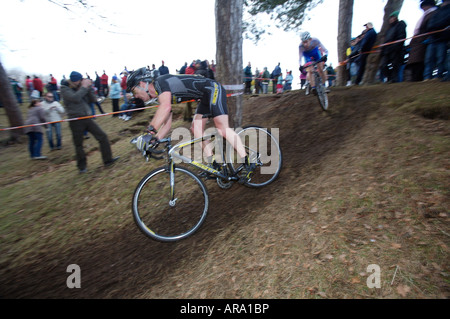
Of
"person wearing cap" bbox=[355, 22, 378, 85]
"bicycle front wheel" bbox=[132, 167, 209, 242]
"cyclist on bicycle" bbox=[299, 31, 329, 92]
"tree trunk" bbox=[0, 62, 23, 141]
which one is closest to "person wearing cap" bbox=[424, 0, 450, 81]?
"person wearing cap" bbox=[355, 22, 378, 85]

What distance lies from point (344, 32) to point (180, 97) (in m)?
10.0

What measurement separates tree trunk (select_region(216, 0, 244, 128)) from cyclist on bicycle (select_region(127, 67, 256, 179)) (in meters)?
1.56

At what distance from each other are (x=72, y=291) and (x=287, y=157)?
4.55 meters

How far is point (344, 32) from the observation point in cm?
1030

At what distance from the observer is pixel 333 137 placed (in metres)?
5.59

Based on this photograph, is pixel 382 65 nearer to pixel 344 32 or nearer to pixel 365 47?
pixel 365 47

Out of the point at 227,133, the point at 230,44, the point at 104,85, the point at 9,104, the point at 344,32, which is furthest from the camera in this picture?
the point at 104,85

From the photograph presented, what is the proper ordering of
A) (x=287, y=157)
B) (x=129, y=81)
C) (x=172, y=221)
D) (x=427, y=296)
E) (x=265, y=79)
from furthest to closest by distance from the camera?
(x=265, y=79) < (x=287, y=157) < (x=172, y=221) < (x=129, y=81) < (x=427, y=296)

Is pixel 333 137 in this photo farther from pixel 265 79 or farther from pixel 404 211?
pixel 265 79

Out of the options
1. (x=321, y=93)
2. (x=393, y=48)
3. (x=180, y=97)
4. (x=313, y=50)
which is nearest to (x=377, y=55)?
(x=393, y=48)

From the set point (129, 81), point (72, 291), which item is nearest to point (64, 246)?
point (72, 291)

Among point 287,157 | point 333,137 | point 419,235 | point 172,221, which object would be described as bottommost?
point 172,221

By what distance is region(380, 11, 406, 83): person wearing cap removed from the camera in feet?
26.1

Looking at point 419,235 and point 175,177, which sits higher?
point 175,177
